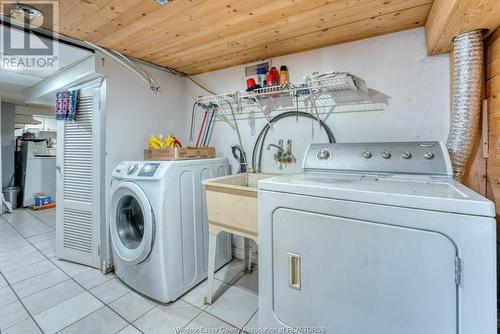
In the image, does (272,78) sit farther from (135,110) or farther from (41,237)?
(41,237)

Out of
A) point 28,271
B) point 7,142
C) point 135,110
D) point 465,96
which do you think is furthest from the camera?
point 7,142

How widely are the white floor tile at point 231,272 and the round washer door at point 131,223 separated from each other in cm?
78

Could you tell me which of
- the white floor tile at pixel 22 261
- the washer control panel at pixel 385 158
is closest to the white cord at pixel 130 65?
the washer control panel at pixel 385 158

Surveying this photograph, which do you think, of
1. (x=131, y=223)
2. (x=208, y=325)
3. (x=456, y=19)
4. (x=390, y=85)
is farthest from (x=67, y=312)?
(x=456, y=19)

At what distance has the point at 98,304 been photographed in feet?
5.72

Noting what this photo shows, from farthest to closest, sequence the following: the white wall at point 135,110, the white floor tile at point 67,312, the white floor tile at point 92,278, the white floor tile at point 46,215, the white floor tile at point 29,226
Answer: the white floor tile at point 46,215, the white floor tile at point 29,226, the white wall at point 135,110, the white floor tile at point 92,278, the white floor tile at point 67,312

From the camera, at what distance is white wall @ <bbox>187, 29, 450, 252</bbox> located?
1.62 meters

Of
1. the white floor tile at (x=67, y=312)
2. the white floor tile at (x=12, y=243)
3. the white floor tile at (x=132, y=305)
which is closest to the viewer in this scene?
the white floor tile at (x=67, y=312)

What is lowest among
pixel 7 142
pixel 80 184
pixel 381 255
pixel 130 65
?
pixel 381 255

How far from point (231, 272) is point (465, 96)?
223 centimetres

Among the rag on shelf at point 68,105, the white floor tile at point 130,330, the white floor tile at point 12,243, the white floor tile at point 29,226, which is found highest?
the rag on shelf at point 68,105

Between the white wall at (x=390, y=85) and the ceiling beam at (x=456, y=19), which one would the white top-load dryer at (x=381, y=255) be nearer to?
the white wall at (x=390, y=85)

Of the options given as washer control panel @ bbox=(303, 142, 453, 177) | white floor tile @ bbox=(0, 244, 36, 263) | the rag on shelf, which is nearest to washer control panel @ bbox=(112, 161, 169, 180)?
the rag on shelf

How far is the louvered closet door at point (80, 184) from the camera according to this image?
2158mm
